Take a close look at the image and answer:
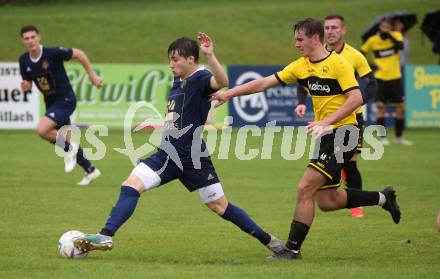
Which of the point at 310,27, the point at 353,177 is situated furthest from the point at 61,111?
the point at 310,27

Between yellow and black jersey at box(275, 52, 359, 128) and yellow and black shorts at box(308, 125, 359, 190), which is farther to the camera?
yellow and black shorts at box(308, 125, 359, 190)

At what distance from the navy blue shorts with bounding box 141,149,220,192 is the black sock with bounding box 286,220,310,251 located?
88 cm

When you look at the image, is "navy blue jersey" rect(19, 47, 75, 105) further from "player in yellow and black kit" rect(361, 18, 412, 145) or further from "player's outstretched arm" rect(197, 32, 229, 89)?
"player in yellow and black kit" rect(361, 18, 412, 145)

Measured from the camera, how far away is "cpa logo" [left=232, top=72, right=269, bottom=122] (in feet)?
86.4

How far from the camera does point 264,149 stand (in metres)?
21.8

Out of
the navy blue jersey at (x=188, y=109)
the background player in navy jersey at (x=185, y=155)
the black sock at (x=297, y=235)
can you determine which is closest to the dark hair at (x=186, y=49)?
the background player in navy jersey at (x=185, y=155)

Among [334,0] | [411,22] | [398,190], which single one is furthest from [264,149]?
[334,0]

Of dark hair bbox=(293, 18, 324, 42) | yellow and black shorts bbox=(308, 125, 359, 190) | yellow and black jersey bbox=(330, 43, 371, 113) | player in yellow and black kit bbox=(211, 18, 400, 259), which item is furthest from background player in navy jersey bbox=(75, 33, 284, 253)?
yellow and black jersey bbox=(330, 43, 371, 113)

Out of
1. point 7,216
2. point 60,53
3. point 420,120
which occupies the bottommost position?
point 420,120

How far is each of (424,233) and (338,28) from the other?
2634 millimetres

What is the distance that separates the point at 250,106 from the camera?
26500 millimetres

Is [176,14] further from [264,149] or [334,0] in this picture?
[264,149]

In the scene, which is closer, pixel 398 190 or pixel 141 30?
pixel 398 190

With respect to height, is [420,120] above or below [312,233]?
below
